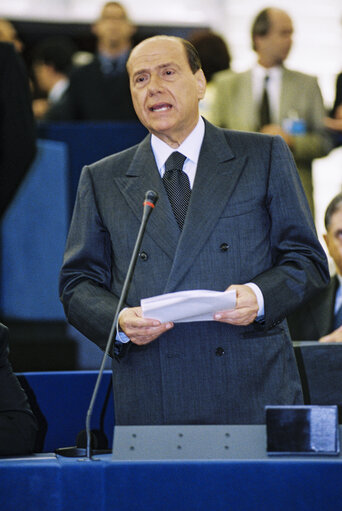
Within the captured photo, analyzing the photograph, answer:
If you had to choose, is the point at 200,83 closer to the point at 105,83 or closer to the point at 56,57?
the point at 105,83

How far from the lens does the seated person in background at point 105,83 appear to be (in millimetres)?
5117

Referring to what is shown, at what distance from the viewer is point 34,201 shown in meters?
4.65

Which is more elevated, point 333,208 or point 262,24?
point 262,24

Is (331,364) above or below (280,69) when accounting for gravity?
below

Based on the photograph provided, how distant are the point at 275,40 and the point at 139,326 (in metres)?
2.78

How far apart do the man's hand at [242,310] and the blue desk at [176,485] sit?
17.2 inches

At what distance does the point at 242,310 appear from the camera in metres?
2.15

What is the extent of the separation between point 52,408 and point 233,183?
0.91 m

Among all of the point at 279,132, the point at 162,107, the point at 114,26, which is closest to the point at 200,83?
the point at 162,107

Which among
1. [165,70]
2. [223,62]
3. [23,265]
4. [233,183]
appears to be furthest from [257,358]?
[223,62]

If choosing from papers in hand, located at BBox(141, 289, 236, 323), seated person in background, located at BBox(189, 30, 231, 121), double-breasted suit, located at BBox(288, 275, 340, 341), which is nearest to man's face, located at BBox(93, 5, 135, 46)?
seated person in background, located at BBox(189, 30, 231, 121)

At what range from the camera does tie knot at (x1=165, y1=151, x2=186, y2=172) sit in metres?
2.47

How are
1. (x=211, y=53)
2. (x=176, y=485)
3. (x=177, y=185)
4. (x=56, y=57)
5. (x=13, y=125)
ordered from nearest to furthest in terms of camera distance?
(x=176, y=485) < (x=177, y=185) < (x=13, y=125) < (x=211, y=53) < (x=56, y=57)

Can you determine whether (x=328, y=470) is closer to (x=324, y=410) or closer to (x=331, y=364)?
(x=324, y=410)
